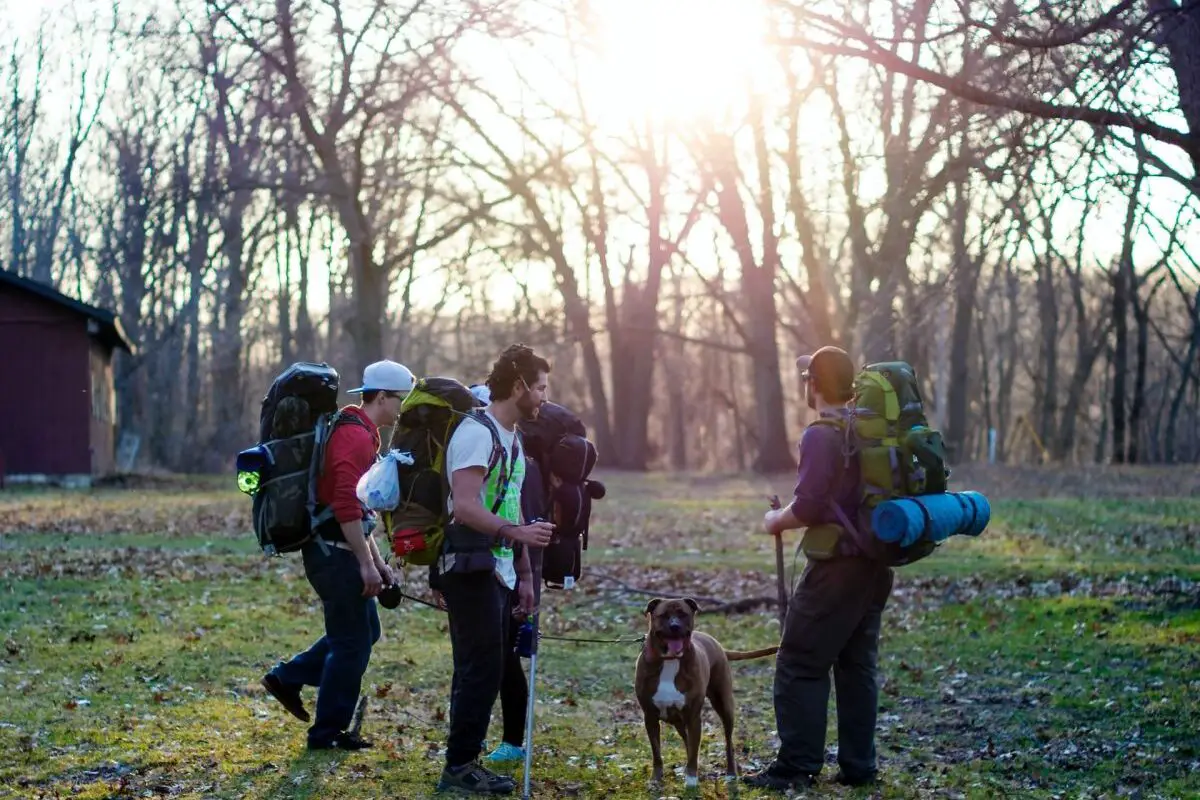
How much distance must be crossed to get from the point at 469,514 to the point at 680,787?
197 centimetres

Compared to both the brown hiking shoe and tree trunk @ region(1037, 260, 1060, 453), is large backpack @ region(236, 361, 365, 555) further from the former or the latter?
tree trunk @ region(1037, 260, 1060, 453)

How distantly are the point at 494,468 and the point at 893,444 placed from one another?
1966 millimetres

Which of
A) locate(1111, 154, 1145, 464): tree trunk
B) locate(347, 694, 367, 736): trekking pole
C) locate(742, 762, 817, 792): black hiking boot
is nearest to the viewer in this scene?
locate(742, 762, 817, 792): black hiking boot

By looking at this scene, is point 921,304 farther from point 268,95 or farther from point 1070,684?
point 268,95

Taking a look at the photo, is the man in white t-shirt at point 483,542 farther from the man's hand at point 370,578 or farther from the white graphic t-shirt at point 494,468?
the man's hand at point 370,578

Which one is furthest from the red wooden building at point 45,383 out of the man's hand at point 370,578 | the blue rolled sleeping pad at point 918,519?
the blue rolled sleeping pad at point 918,519

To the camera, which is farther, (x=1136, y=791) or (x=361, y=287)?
(x=361, y=287)

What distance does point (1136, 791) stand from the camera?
25.6 ft

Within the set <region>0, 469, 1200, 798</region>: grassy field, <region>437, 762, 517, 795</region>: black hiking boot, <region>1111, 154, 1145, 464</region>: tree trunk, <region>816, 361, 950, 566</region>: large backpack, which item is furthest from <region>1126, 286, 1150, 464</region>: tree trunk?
<region>437, 762, 517, 795</region>: black hiking boot

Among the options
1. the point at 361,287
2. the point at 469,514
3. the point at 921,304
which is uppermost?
the point at 361,287

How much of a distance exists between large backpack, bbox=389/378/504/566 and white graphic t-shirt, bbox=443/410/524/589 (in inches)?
2.3

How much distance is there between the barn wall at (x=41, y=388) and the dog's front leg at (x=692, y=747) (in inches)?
1217

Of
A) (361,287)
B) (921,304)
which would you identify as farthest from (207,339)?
(921,304)

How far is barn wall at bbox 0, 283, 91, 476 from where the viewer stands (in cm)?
3528
